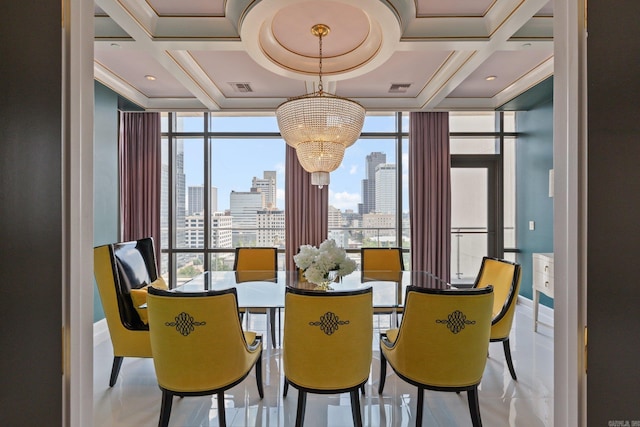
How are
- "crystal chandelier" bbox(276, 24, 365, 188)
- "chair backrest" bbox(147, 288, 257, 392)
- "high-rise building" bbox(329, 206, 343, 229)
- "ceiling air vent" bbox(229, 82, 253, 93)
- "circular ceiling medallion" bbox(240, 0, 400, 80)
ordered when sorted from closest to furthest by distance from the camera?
1. "chair backrest" bbox(147, 288, 257, 392)
2. "circular ceiling medallion" bbox(240, 0, 400, 80)
3. "crystal chandelier" bbox(276, 24, 365, 188)
4. "ceiling air vent" bbox(229, 82, 253, 93)
5. "high-rise building" bbox(329, 206, 343, 229)

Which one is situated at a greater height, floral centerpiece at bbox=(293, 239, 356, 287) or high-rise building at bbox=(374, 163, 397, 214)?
high-rise building at bbox=(374, 163, 397, 214)

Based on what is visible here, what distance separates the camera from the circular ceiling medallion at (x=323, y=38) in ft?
7.04

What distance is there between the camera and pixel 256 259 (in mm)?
3588

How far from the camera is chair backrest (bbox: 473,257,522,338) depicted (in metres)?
2.31

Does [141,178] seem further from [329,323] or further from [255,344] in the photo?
[329,323]

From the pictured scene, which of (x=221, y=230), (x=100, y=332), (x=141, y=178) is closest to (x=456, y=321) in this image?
(x=100, y=332)

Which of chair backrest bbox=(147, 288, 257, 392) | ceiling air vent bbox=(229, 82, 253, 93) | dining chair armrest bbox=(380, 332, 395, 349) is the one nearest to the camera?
chair backrest bbox=(147, 288, 257, 392)

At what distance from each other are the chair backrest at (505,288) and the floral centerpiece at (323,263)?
3.84 ft

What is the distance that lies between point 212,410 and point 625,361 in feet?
7.44

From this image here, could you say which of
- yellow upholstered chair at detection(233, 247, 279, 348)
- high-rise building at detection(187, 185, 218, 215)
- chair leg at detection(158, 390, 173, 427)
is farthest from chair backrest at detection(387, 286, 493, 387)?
high-rise building at detection(187, 185, 218, 215)

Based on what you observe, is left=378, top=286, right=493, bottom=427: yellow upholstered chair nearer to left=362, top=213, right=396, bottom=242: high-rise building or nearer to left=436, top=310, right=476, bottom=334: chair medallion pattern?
left=436, top=310, right=476, bottom=334: chair medallion pattern

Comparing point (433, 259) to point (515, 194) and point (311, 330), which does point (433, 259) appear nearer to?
point (515, 194)

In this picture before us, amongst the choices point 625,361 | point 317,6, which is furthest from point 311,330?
point 317,6

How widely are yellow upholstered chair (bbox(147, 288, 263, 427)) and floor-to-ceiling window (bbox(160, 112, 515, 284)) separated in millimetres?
3072
